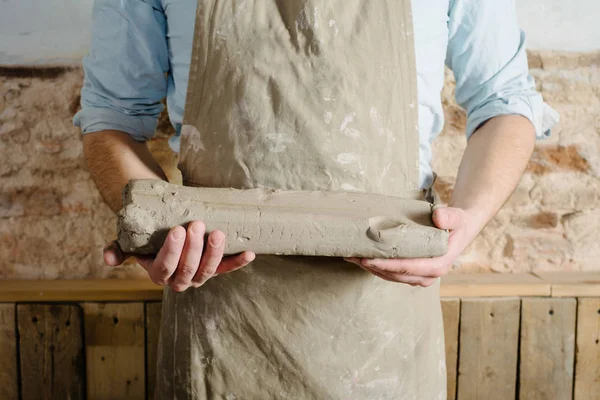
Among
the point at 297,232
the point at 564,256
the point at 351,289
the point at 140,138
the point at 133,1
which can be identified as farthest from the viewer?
the point at 564,256

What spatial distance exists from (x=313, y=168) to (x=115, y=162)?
431mm

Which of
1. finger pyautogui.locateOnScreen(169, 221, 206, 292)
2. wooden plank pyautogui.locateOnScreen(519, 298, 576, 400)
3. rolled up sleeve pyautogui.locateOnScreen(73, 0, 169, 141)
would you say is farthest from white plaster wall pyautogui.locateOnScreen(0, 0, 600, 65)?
wooden plank pyautogui.locateOnScreen(519, 298, 576, 400)

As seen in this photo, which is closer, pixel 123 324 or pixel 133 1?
pixel 133 1

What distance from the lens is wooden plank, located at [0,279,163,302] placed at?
4.88 feet

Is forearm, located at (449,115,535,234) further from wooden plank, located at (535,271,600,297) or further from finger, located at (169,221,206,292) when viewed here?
wooden plank, located at (535,271,600,297)

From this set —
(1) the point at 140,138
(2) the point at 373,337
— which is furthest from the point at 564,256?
(1) the point at 140,138

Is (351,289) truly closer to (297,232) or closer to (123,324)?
(297,232)

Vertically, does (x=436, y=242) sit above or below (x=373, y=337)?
above

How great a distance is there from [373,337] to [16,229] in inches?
44.5

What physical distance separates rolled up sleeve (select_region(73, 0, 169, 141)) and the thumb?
25.6 inches

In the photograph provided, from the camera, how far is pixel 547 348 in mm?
1590

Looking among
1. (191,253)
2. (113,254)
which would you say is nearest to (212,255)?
(191,253)

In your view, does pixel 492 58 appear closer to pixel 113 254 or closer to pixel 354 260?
pixel 354 260

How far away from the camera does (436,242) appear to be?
2.82 ft
